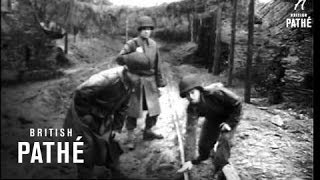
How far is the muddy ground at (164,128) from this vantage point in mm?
2240

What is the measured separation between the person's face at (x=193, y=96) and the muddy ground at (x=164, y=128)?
143 millimetres

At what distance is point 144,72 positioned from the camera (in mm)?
2834

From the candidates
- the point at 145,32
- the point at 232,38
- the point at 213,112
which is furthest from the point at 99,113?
the point at 232,38

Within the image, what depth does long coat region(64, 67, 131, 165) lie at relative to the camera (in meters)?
2.47

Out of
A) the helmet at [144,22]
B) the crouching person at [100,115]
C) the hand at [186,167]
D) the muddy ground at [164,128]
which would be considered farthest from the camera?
the hand at [186,167]

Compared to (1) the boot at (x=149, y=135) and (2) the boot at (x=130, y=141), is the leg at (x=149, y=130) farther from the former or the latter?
(2) the boot at (x=130, y=141)

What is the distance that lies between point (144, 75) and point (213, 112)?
2.83 ft

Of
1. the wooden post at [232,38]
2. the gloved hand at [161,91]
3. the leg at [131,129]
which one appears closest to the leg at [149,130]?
the leg at [131,129]

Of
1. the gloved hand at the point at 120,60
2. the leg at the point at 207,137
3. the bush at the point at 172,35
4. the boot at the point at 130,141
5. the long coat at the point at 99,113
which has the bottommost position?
the leg at the point at 207,137

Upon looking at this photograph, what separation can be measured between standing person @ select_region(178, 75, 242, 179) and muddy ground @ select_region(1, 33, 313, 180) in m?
0.11

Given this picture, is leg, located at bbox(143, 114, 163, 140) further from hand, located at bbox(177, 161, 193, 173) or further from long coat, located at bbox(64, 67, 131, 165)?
hand, located at bbox(177, 161, 193, 173)

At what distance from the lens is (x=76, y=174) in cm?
246

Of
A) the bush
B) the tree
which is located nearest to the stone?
the tree

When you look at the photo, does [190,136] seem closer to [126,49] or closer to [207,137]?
[207,137]
